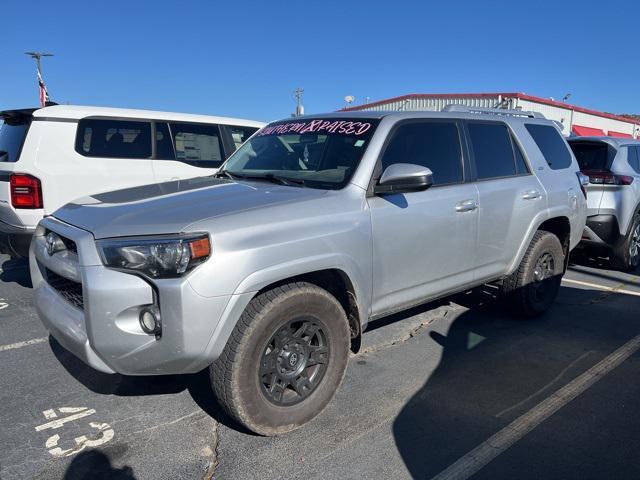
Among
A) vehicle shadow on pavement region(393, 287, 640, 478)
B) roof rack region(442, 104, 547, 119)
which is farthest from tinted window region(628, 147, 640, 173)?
roof rack region(442, 104, 547, 119)

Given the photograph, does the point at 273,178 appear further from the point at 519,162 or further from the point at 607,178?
the point at 607,178

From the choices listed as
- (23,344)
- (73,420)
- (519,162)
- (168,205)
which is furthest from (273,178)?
(23,344)

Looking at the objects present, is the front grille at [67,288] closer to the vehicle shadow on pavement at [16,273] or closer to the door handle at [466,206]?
the door handle at [466,206]

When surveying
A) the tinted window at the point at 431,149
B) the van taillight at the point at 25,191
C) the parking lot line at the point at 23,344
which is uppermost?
the tinted window at the point at 431,149

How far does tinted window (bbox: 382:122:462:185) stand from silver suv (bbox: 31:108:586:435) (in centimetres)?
1

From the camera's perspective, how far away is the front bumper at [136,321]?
2332mm

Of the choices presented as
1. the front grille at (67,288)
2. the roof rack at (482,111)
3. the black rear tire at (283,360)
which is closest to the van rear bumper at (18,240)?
the front grille at (67,288)

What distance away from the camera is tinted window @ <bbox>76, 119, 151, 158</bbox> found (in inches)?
216

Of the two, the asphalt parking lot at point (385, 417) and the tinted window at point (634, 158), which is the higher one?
the tinted window at point (634, 158)

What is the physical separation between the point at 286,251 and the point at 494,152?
2471 mm

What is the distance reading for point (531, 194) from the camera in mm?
4418

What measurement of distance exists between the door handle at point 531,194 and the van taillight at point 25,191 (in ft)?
15.2

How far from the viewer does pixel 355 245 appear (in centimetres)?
299

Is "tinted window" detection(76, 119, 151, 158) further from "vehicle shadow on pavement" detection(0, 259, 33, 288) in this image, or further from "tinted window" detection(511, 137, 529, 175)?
"tinted window" detection(511, 137, 529, 175)
